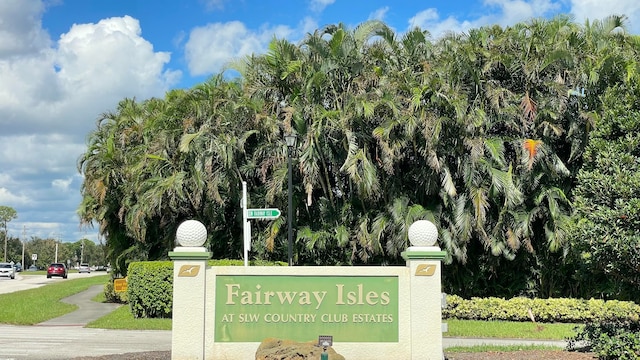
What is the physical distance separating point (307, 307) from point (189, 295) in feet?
6.43

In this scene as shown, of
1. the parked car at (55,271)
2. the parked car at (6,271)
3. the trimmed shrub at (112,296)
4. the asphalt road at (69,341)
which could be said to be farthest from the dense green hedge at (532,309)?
the parked car at (55,271)

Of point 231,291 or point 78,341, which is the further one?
point 78,341

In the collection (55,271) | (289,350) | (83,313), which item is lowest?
(55,271)

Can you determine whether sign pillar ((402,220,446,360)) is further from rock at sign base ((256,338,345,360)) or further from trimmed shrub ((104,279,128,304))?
trimmed shrub ((104,279,128,304))

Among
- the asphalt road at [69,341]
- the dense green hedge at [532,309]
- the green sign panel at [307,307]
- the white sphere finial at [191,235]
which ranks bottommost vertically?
the asphalt road at [69,341]

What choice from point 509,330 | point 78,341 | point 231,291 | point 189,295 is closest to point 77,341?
point 78,341

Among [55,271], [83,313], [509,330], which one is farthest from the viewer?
[55,271]

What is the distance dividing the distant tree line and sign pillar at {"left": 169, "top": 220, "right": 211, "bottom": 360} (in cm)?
818

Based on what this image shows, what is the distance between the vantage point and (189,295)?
1004cm

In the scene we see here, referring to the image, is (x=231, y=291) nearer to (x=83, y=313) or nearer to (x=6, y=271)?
(x=83, y=313)

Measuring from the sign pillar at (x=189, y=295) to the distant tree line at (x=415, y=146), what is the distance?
818 centimetres

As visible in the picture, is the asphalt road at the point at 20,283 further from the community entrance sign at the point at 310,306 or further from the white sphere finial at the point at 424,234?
the white sphere finial at the point at 424,234

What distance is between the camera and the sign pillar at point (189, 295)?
32.6 ft

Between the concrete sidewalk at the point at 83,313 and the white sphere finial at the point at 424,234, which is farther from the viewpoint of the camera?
the concrete sidewalk at the point at 83,313
